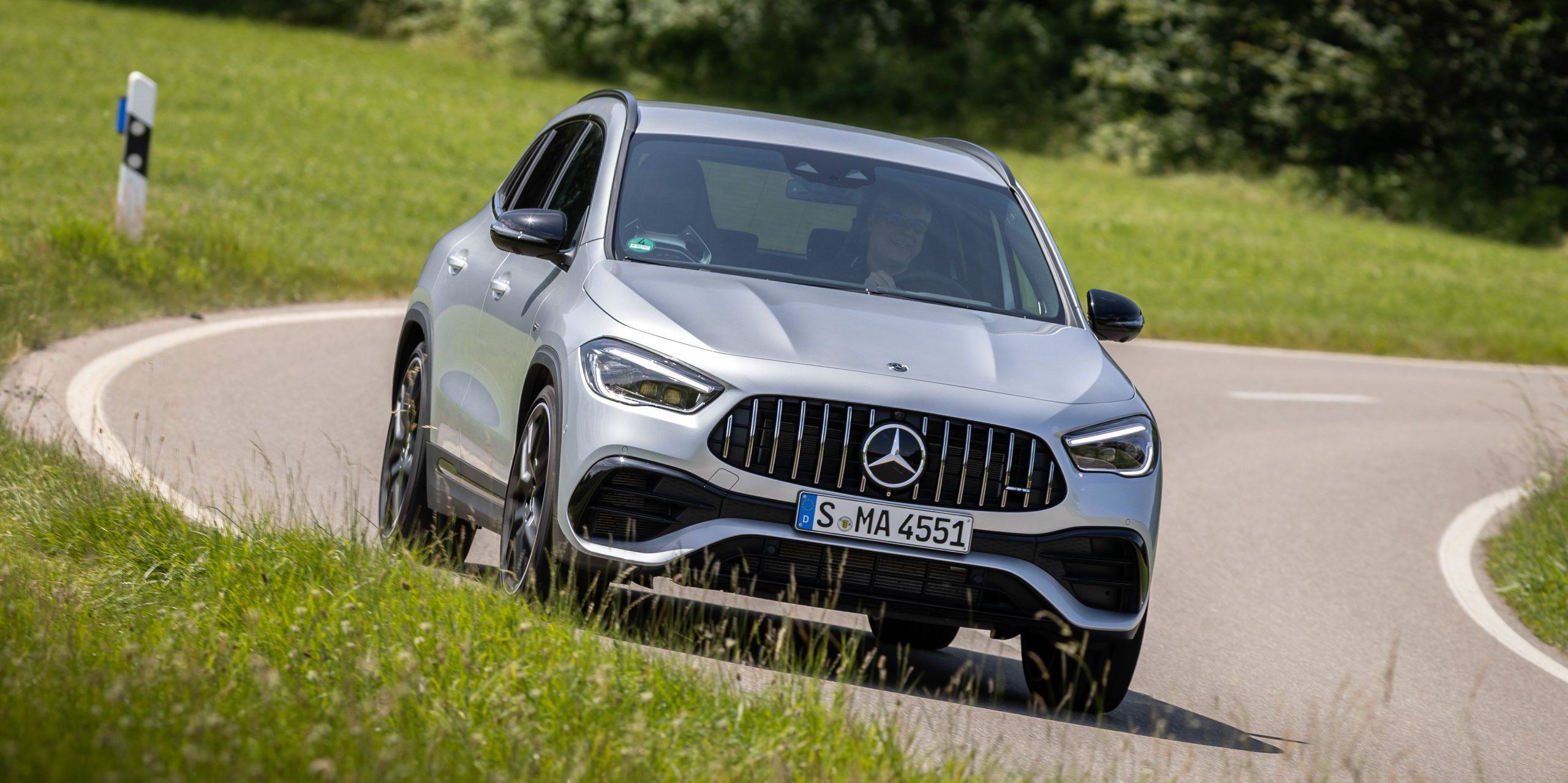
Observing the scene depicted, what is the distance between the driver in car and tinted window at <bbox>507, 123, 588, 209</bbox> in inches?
50.7

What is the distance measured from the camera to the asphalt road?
248 inches

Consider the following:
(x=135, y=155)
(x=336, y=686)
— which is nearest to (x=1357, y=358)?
(x=135, y=155)

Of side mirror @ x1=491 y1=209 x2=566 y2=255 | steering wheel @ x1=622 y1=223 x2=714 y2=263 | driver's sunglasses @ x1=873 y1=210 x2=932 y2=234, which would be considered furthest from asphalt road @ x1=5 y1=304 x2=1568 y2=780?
driver's sunglasses @ x1=873 y1=210 x2=932 y2=234

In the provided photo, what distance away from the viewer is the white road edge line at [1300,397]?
16.4 m

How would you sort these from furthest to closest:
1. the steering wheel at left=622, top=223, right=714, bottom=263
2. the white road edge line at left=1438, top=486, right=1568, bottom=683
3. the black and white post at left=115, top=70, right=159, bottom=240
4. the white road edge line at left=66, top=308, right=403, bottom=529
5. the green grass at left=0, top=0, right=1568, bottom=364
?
the green grass at left=0, top=0, right=1568, bottom=364 → the black and white post at left=115, top=70, right=159, bottom=240 → the white road edge line at left=1438, top=486, right=1568, bottom=683 → the white road edge line at left=66, top=308, right=403, bottom=529 → the steering wheel at left=622, top=223, right=714, bottom=263

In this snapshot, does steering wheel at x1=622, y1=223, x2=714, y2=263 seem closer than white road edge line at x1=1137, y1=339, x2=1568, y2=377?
Yes

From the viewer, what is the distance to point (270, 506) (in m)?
6.71

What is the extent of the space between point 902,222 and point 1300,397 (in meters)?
10.6

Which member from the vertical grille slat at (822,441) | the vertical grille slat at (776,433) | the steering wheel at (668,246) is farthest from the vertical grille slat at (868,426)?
the steering wheel at (668,246)

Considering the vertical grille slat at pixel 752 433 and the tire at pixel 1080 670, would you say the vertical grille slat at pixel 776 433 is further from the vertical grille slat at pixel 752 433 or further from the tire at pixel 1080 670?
the tire at pixel 1080 670

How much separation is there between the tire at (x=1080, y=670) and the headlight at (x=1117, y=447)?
0.49 metres

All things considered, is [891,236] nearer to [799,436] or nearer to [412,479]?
[799,436]

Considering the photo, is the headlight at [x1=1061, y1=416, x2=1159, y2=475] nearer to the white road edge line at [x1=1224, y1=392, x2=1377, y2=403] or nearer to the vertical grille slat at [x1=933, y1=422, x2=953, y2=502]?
the vertical grille slat at [x1=933, y1=422, x2=953, y2=502]

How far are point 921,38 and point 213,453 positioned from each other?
1567 inches
